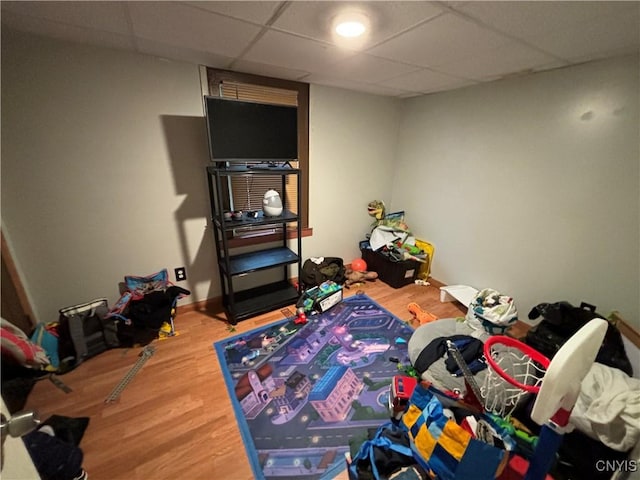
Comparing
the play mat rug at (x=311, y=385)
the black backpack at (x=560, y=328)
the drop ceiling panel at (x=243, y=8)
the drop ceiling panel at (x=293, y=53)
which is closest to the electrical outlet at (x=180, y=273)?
the play mat rug at (x=311, y=385)

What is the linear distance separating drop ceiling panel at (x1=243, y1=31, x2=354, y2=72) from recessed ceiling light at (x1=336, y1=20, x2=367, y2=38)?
0.21 meters

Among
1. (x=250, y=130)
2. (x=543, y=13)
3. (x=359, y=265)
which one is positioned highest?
(x=543, y=13)

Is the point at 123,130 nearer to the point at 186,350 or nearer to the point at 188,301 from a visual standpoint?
the point at 188,301

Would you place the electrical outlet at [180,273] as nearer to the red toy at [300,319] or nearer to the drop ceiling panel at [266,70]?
the red toy at [300,319]

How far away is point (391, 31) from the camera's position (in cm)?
138

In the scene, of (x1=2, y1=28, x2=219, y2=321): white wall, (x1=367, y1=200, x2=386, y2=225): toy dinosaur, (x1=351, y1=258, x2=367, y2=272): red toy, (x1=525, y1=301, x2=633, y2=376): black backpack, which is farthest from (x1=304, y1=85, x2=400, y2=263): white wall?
(x1=525, y1=301, x2=633, y2=376): black backpack

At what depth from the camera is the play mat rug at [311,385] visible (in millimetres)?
1410

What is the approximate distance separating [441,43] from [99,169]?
2.43 m

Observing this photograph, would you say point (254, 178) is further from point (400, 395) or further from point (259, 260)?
point (400, 395)

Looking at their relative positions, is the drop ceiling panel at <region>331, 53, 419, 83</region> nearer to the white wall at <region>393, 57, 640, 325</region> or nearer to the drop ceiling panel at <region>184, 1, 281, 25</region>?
the drop ceiling panel at <region>184, 1, 281, 25</region>

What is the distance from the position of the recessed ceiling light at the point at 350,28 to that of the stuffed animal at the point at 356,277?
7.47ft

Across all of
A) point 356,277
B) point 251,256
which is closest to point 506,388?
point 356,277

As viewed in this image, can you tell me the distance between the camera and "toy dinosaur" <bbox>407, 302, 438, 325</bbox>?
8.11 ft

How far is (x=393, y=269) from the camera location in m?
3.01
